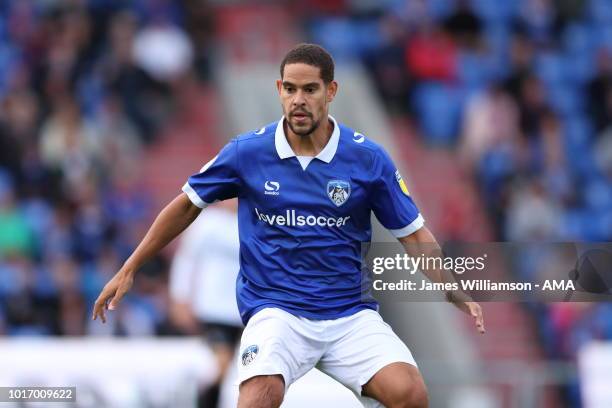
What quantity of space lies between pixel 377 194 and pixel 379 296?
26.4 inches

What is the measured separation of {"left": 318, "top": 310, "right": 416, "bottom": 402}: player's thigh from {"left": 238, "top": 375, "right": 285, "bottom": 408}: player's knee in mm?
361

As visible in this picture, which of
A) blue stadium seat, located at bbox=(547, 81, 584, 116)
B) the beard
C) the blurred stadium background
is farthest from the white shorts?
blue stadium seat, located at bbox=(547, 81, 584, 116)

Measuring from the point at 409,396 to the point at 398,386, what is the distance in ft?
0.22

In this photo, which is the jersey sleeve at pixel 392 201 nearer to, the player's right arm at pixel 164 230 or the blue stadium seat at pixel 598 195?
the player's right arm at pixel 164 230

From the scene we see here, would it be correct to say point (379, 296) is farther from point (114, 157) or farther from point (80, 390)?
point (114, 157)

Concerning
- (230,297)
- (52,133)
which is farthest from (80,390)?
(52,133)

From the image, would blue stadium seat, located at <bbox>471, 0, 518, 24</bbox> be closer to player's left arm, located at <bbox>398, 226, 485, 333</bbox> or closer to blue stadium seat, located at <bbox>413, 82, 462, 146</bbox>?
blue stadium seat, located at <bbox>413, 82, 462, 146</bbox>

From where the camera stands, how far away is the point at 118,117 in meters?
14.6

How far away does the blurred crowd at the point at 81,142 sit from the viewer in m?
12.7

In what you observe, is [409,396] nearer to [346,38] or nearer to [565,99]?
[346,38]

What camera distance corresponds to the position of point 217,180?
649 centimetres

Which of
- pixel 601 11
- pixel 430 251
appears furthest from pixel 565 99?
pixel 430 251

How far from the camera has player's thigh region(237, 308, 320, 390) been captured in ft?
20.3

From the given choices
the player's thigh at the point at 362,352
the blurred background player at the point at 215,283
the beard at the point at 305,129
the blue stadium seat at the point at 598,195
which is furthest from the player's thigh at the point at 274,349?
the blue stadium seat at the point at 598,195
